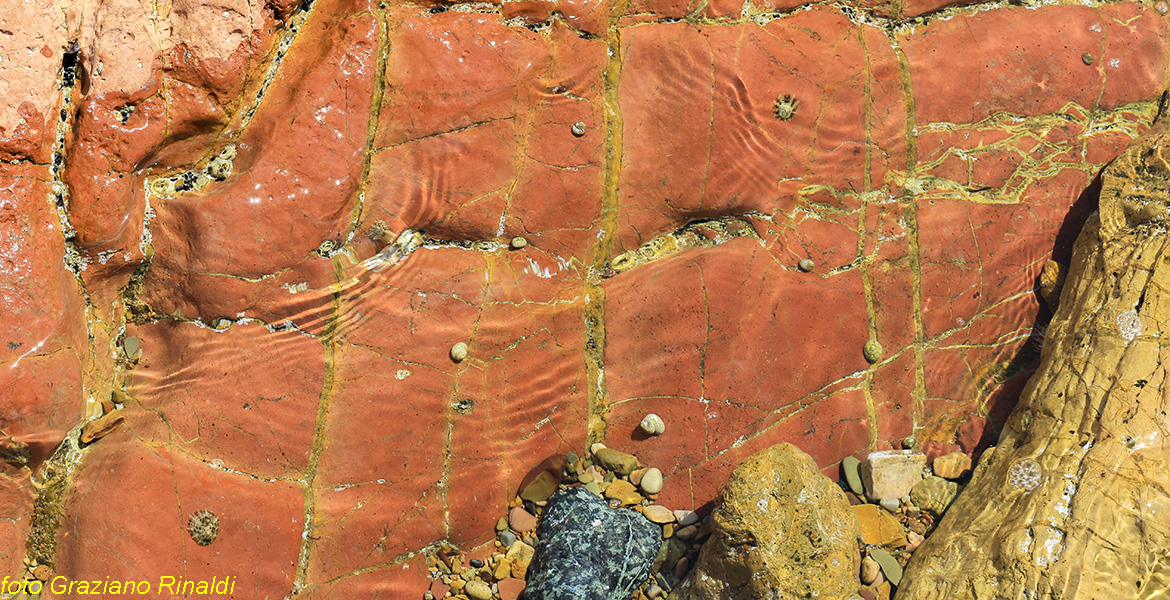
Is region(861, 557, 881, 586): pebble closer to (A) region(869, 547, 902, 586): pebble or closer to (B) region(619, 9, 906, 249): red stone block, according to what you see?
(A) region(869, 547, 902, 586): pebble

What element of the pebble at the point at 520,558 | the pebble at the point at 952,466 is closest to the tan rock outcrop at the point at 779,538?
the pebble at the point at 952,466

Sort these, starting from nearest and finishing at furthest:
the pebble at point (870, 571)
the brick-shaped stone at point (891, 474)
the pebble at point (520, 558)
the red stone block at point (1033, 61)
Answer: the pebble at point (870, 571) → the pebble at point (520, 558) → the brick-shaped stone at point (891, 474) → the red stone block at point (1033, 61)

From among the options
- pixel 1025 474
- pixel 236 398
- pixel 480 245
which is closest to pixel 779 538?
pixel 1025 474

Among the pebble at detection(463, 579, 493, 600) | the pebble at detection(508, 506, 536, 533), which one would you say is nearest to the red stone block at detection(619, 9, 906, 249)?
the pebble at detection(508, 506, 536, 533)

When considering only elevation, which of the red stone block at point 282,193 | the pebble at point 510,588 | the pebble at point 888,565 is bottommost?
the pebble at point 510,588

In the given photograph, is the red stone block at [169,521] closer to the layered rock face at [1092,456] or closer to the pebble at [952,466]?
the layered rock face at [1092,456]
